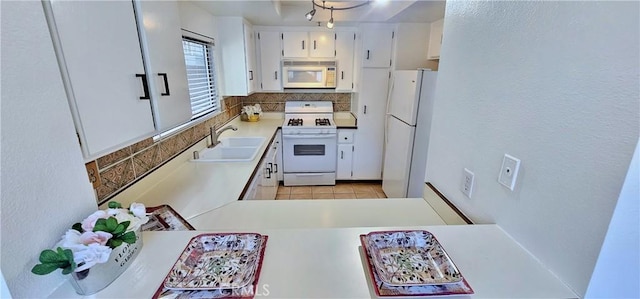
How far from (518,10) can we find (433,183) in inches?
31.3

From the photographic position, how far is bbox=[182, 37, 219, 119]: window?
7.24ft

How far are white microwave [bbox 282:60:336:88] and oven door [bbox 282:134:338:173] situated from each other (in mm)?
705

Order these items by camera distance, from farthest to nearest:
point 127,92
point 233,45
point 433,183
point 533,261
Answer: point 233,45 → point 433,183 → point 127,92 → point 533,261

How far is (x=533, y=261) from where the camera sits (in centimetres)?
78

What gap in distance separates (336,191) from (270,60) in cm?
196

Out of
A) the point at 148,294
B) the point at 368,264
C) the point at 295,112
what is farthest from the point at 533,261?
the point at 295,112

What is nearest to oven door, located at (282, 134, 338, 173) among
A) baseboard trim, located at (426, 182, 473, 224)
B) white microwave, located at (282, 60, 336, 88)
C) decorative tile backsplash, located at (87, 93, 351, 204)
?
white microwave, located at (282, 60, 336, 88)

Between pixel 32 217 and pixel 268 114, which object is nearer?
pixel 32 217

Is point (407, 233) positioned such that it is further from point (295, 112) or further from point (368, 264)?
point (295, 112)

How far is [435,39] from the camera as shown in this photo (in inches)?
119

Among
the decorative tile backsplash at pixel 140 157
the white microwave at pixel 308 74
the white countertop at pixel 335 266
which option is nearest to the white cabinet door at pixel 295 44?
the white microwave at pixel 308 74

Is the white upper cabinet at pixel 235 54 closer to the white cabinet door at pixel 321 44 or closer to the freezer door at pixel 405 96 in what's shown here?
the white cabinet door at pixel 321 44

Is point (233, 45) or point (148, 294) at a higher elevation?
point (233, 45)

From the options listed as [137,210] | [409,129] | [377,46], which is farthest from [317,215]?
[377,46]
